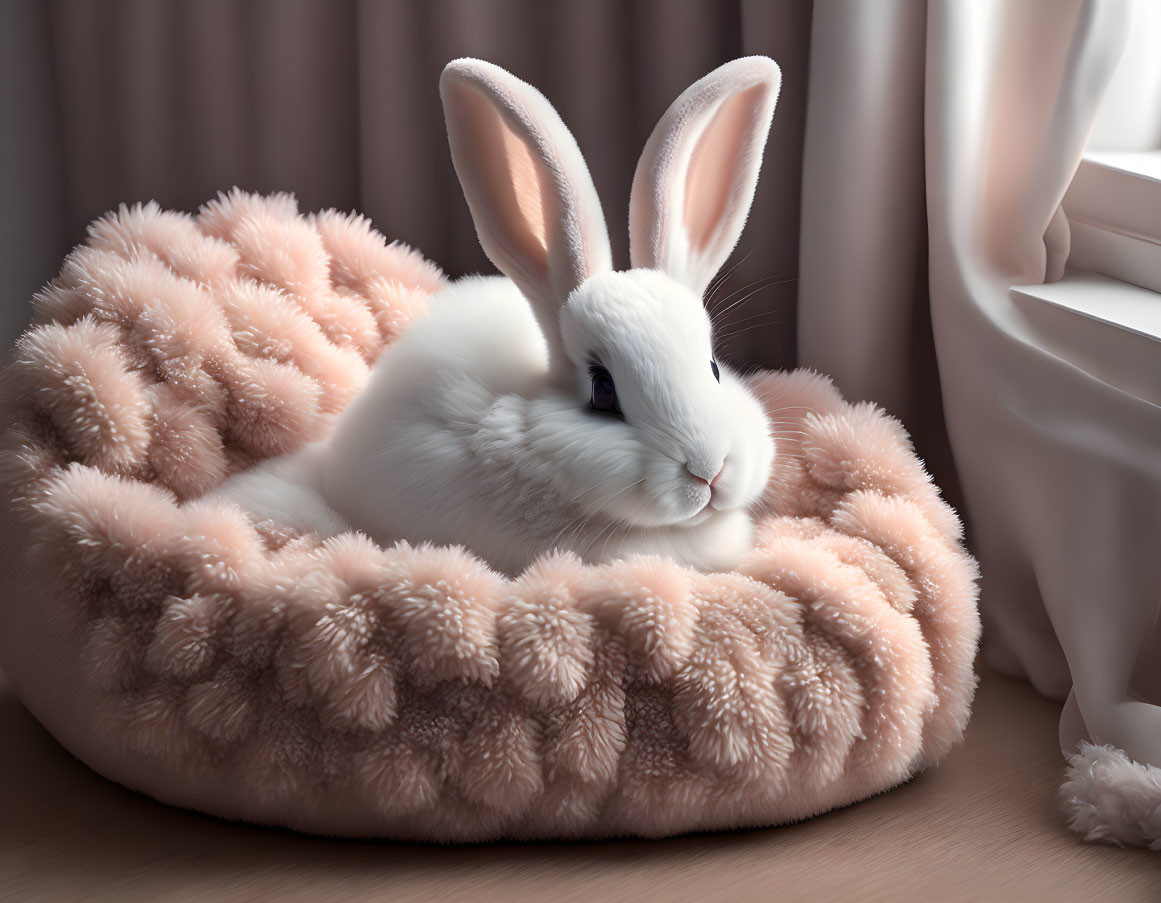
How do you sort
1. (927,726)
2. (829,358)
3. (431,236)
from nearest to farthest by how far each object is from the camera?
1. (927,726)
2. (829,358)
3. (431,236)

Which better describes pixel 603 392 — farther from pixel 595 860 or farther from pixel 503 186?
pixel 595 860

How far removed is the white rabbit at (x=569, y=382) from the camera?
93 cm

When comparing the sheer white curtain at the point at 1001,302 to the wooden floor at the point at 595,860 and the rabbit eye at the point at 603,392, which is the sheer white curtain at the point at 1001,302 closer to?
the wooden floor at the point at 595,860

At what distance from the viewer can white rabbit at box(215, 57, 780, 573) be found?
3.05ft

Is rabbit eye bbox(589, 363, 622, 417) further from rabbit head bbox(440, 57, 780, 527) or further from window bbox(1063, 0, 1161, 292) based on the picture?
window bbox(1063, 0, 1161, 292)

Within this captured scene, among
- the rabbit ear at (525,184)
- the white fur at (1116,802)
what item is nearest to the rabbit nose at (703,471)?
the rabbit ear at (525,184)

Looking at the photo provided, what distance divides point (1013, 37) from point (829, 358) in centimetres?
37

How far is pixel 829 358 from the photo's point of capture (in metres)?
1.30

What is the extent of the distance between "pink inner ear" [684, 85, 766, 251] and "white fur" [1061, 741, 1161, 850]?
55cm

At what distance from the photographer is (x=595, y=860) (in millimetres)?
869

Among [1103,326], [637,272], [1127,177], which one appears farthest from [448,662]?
[1127,177]

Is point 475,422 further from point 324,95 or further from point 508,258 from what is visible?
point 324,95

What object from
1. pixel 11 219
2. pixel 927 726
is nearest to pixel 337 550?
pixel 927 726

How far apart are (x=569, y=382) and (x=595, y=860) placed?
0.38 meters
